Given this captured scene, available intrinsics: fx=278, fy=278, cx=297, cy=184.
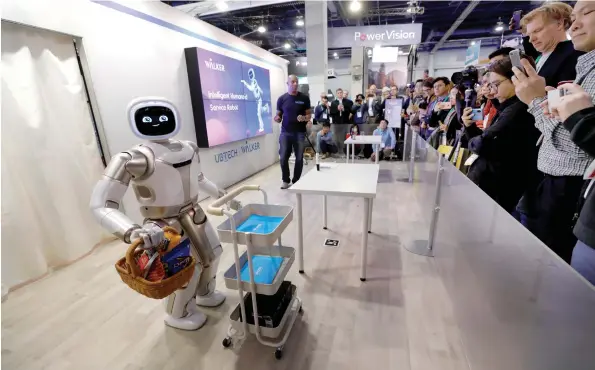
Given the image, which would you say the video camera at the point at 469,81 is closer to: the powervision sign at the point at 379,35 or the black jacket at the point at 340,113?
the black jacket at the point at 340,113

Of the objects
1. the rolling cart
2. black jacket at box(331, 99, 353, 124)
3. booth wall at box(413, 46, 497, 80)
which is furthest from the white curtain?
booth wall at box(413, 46, 497, 80)

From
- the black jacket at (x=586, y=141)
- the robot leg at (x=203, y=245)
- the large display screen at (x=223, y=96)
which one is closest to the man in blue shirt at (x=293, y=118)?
the large display screen at (x=223, y=96)

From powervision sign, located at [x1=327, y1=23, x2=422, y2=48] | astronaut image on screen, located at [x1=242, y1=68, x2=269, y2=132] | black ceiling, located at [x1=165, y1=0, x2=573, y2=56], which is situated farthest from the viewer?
black ceiling, located at [x1=165, y1=0, x2=573, y2=56]

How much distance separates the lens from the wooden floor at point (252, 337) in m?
1.52

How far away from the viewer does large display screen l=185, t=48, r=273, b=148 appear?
12.5 ft

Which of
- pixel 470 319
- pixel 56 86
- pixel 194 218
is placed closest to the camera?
pixel 470 319

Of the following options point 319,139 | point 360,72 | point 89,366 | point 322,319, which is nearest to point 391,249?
point 322,319

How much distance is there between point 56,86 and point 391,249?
3258 mm

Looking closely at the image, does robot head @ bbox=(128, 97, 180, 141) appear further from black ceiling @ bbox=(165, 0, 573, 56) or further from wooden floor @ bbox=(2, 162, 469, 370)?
black ceiling @ bbox=(165, 0, 573, 56)

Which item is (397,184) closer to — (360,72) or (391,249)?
(391,249)

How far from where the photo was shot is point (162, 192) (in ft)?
5.01

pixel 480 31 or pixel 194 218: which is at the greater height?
pixel 480 31

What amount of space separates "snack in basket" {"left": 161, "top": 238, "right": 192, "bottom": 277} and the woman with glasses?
5.68ft

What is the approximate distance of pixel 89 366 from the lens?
5.01 ft
